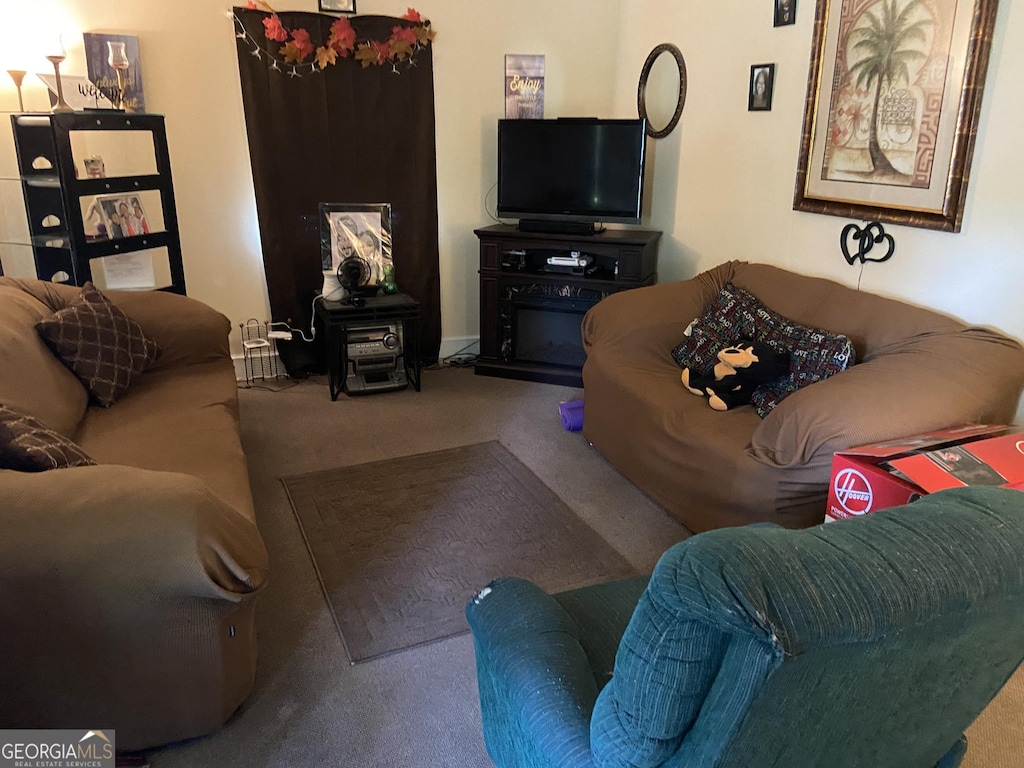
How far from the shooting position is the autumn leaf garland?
148 inches

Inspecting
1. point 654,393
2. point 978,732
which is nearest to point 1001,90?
point 654,393

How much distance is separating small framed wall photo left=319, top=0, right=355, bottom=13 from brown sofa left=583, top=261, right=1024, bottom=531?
2.18m

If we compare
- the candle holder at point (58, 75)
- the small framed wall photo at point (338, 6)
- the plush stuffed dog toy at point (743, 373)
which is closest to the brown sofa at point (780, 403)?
the plush stuffed dog toy at point (743, 373)

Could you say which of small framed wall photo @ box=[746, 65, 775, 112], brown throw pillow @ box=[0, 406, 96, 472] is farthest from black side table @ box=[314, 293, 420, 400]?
brown throw pillow @ box=[0, 406, 96, 472]

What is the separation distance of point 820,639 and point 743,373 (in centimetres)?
212

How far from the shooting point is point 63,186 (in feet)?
10.0

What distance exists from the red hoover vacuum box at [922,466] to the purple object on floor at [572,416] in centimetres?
156

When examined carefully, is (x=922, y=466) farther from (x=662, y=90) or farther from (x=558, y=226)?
(x=662, y=90)

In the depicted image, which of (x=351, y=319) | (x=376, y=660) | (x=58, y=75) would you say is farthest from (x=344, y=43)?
(x=376, y=660)

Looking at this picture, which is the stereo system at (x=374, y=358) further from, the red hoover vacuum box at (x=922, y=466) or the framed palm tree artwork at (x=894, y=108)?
the red hoover vacuum box at (x=922, y=466)

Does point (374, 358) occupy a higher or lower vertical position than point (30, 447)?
lower

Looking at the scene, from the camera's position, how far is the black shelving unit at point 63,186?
302 cm

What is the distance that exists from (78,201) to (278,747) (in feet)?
8.30

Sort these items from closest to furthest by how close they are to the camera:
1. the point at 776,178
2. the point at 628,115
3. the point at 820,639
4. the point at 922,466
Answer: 1. the point at 820,639
2. the point at 922,466
3. the point at 776,178
4. the point at 628,115
